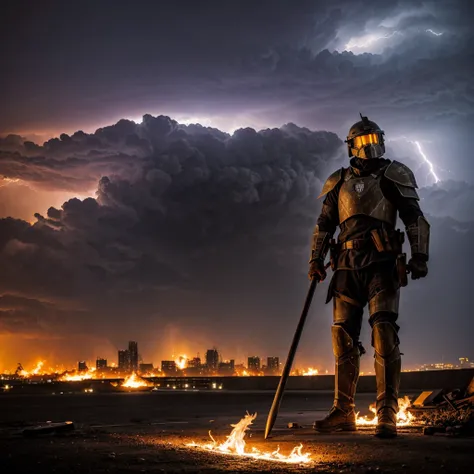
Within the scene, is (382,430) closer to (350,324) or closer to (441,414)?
(350,324)

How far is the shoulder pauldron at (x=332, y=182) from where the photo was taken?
10.0 metres

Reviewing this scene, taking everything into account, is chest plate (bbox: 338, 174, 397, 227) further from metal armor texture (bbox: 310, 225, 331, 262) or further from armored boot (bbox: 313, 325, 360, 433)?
armored boot (bbox: 313, 325, 360, 433)

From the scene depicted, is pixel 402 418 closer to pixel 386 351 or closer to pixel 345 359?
pixel 345 359

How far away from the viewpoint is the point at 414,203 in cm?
948

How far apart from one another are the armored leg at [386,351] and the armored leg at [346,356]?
1.34 feet

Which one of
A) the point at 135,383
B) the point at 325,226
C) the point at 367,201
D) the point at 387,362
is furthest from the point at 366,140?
the point at 135,383

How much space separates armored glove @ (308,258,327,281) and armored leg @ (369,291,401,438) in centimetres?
93

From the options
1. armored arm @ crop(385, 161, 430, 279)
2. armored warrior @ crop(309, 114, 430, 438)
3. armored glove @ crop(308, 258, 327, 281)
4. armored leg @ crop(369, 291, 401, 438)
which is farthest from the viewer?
armored glove @ crop(308, 258, 327, 281)

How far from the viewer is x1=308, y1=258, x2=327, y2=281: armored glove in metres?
9.91

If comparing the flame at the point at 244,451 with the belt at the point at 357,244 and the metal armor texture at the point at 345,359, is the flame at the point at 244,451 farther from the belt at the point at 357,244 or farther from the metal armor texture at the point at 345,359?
the belt at the point at 357,244

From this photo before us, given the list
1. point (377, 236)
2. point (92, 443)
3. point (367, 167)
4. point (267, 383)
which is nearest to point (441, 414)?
point (377, 236)

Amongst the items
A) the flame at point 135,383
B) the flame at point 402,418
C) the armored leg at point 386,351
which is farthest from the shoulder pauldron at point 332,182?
the flame at point 135,383

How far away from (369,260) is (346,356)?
3.95ft

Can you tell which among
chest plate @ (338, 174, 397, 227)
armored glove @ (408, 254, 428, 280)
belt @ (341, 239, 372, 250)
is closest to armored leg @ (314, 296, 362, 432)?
belt @ (341, 239, 372, 250)
